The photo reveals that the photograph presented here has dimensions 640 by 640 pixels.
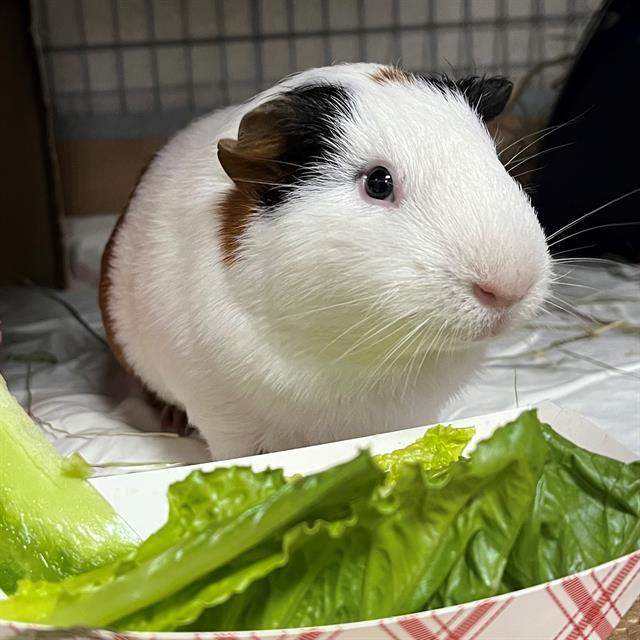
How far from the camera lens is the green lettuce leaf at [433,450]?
1077 mm

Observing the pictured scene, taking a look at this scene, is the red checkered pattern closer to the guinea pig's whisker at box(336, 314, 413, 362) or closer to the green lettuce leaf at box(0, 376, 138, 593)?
the green lettuce leaf at box(0, 376, 138, 593)

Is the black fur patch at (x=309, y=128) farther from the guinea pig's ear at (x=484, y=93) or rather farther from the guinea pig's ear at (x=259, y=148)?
the guinea pig's ear at (x=484, y=93)

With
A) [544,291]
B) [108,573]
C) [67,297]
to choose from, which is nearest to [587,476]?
[544,291]

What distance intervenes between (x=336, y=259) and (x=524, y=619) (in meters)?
0.50

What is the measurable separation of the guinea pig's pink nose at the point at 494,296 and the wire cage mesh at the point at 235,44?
175 centimetres

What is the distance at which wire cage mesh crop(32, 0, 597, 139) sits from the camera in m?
2.73

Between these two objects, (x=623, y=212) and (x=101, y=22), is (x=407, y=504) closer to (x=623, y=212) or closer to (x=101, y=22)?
(x=623, y=212)

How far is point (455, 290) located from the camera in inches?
42.4

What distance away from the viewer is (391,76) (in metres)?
1.31

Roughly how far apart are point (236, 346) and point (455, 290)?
36 centimetres

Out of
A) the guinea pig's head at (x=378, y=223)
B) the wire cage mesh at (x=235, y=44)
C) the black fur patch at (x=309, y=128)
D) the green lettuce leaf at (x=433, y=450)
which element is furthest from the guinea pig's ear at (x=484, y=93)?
the wire cage mesh at (x=235, y=44)

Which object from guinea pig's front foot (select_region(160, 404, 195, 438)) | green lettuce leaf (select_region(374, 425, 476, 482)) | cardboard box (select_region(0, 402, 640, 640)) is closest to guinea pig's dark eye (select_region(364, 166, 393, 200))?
green lettuce leaf (select_region(374, 425, 476, 482))

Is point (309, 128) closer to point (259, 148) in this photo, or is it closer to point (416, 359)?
point (259, 148)

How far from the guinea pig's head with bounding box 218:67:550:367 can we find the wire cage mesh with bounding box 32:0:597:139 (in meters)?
1.51
